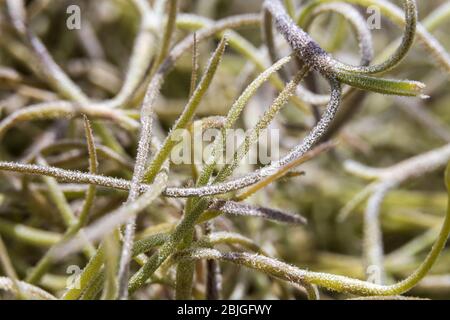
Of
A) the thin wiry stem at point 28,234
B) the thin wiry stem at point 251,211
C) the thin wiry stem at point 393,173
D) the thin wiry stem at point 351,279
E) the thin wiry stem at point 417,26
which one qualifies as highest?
the thin wiry stem at point 417,26

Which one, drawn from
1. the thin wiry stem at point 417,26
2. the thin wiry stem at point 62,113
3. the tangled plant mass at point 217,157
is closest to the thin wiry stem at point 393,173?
the tangled plant mass at point 217,157

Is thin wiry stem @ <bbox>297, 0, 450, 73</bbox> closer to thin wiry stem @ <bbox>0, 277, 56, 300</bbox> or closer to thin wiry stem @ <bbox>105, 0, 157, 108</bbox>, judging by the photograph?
thin wiry stem @ <bbox>105, 0, 157, 108</bbox>

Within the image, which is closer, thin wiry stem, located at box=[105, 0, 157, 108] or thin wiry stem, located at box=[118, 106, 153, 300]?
thin wiry stem, located at box=[118, 106, 153, 300]

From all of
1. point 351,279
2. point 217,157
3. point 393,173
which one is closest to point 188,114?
point 217,157

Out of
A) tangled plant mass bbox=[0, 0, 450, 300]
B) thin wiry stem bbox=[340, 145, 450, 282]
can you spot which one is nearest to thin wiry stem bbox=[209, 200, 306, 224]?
tangled plant mass bbox=[0, 0, 450, 300]

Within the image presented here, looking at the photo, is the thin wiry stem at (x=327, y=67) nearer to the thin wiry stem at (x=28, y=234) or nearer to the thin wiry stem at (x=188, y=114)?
the thin wiry stem at (x=188, y=114)

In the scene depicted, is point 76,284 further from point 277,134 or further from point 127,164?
point 277,134

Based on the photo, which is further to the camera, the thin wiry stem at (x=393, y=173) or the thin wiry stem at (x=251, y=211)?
the thin wiry stem at (x=393, y=173)

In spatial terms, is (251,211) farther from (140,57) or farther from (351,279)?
(140,57)
